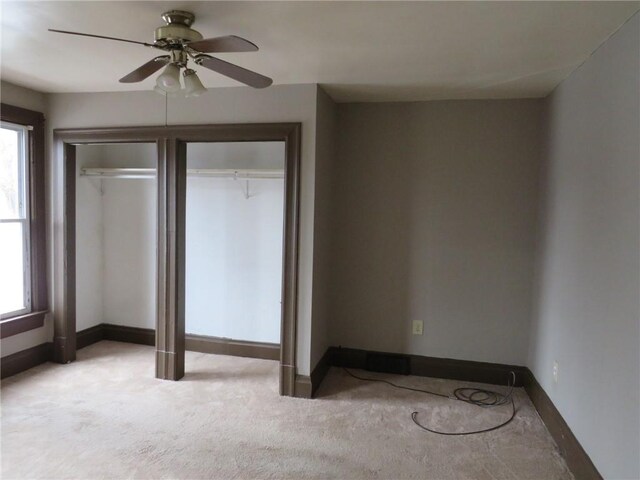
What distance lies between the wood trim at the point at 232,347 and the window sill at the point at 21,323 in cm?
121

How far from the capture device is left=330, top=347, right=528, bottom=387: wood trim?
3.47 metres

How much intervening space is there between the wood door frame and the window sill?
0.42ft

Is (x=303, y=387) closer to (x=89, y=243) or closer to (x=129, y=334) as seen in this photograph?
(x=129, y=334)

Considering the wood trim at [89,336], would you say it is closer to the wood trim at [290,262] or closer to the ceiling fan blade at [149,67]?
the wood trim at [290,262]

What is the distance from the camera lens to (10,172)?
3.41 metres

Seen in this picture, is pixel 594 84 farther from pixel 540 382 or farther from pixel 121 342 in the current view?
pixel 121 342

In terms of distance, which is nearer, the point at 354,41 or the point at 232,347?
the point at 354,41

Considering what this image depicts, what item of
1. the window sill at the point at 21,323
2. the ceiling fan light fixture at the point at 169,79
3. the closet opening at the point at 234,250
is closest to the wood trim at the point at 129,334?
the closet opening at the point at 234,250

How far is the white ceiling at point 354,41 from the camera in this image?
6.31 feet

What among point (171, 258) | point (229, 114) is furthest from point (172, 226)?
point (229, 114)

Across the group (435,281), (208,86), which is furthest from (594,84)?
(208,86)

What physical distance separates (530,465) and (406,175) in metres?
2.17

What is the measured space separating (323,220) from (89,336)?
104 inches

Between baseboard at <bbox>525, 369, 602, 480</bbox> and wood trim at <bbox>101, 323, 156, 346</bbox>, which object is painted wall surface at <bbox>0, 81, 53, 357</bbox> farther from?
baseboard at <bbox>525, 369, 602, 480</bbox>
